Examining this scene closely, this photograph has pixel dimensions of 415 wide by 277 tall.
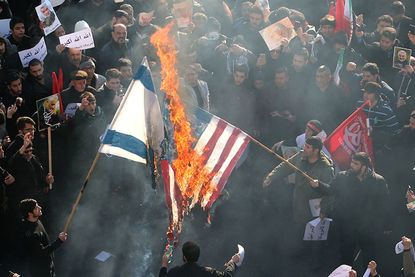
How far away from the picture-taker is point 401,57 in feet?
39.7

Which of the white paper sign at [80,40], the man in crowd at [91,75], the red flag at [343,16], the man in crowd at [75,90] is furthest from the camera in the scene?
the red flag at [343,16]

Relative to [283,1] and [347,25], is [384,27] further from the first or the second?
[283,1]

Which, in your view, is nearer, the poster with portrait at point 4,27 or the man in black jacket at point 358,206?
the man in black jacket at point 358,206

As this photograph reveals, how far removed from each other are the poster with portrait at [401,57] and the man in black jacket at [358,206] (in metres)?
3.14

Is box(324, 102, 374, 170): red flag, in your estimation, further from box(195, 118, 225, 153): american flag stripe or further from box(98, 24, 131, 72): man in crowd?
box(98, 24, 131, 72): man in crowd

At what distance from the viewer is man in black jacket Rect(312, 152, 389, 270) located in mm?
9430

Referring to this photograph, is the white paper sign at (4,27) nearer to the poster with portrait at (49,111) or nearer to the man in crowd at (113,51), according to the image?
the man in crowd at (113,51)

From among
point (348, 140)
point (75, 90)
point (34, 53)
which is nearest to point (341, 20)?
point (348, 140)

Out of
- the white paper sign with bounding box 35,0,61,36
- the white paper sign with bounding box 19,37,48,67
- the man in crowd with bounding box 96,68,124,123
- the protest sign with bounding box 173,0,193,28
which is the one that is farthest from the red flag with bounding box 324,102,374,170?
the white paper sign with bounding box 35,0,61,36

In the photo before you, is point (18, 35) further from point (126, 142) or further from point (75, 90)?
point (126, 142)

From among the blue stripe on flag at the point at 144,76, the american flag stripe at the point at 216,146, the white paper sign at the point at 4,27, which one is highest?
the blue stripe on flag at the point at 144,76

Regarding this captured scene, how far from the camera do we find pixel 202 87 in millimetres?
11188

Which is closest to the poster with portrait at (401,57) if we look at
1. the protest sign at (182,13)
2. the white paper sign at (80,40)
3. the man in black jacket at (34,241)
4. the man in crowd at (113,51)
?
the protest sign at (182,13)

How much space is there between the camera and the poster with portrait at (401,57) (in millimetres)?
→ 12078
